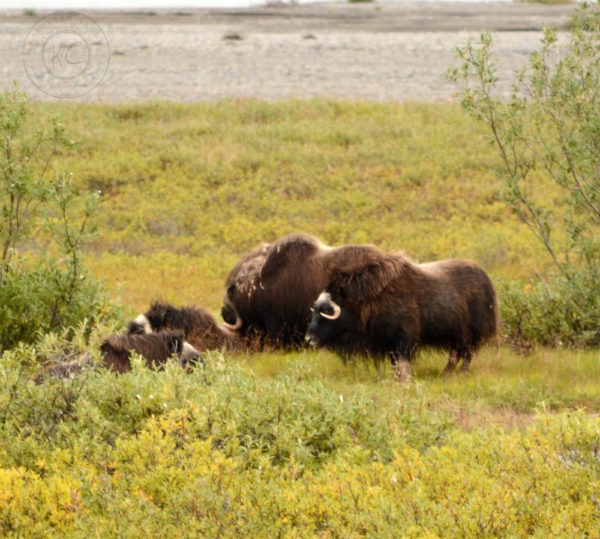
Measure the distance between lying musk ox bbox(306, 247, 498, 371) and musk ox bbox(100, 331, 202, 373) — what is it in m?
1.09

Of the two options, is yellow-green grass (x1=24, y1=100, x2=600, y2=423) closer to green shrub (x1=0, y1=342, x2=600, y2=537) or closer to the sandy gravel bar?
the sandy gravel bar

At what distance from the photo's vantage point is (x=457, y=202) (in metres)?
19.3

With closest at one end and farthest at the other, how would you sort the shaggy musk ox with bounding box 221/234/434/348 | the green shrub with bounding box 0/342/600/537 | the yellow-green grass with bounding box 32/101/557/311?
the green shrub with bounding box 0/342/600/537
the shaggy musk ox with bounding box 221/234/434/348
the yellow-green grass with bounding box 32/101/557/311

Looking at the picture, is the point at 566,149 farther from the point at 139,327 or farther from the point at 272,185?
the point at 272,185

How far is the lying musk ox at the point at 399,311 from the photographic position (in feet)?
30.1

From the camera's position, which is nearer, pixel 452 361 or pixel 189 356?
pixel 189 356

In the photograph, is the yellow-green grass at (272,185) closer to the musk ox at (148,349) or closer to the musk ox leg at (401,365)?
the musk ox at (148,349)

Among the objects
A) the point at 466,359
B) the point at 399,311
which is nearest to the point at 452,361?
the point at 466,359

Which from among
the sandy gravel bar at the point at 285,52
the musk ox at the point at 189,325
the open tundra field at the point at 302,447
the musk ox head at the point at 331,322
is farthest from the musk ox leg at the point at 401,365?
the sandy gravel bar at the point at 285,52

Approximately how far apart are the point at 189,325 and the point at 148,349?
1745 mm

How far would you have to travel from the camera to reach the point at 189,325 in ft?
34.4

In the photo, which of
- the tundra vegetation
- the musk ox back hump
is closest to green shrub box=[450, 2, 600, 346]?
the tundra vegetation

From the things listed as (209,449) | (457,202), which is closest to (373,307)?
(209,449)

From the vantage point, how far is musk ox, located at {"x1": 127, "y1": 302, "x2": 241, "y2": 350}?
10.2 m
